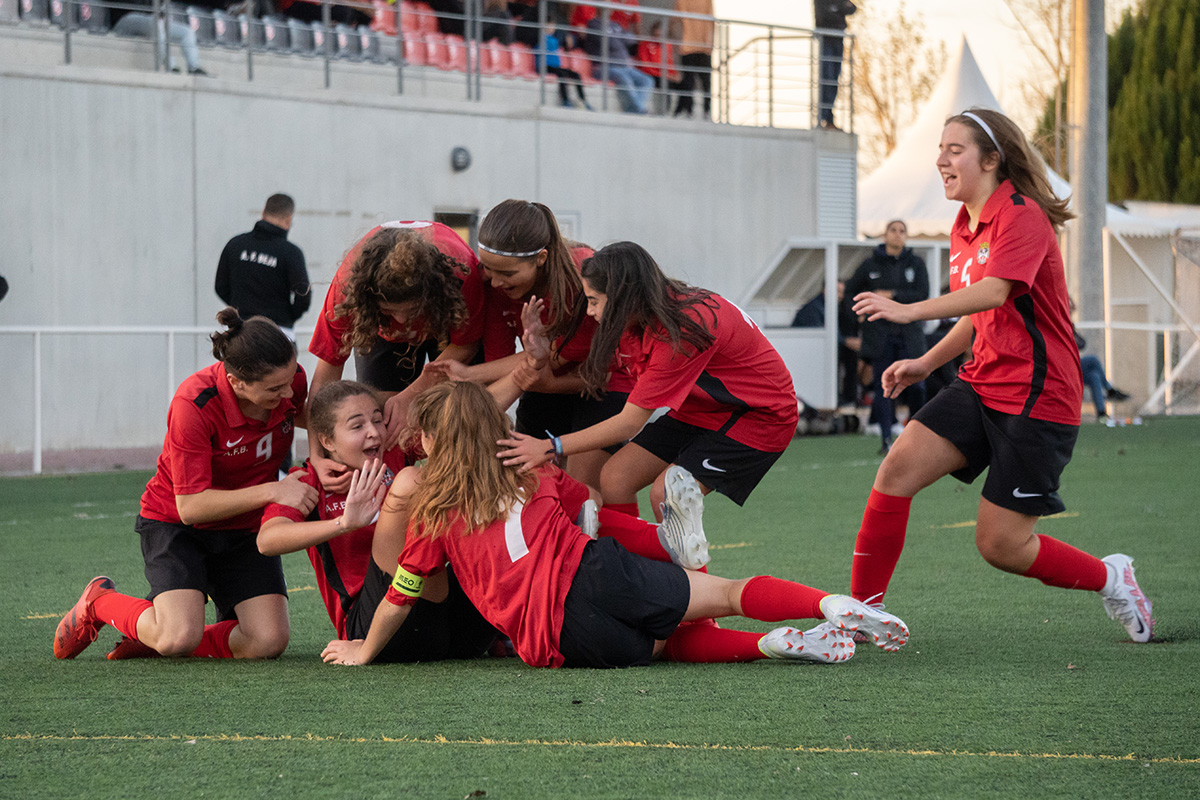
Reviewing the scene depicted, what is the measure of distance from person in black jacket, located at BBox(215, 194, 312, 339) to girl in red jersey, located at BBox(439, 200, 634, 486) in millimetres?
4400

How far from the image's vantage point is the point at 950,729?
2.92m

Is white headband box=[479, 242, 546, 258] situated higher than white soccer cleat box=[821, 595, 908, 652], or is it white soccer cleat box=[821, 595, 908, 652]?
white headband box=[479, 242, 546, 258]

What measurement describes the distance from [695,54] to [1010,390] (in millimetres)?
13102

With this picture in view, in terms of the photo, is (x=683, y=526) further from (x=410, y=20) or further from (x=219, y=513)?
(x=410, y=20)

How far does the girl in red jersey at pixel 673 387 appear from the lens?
3834 millimetres

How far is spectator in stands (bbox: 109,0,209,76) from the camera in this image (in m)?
12.1

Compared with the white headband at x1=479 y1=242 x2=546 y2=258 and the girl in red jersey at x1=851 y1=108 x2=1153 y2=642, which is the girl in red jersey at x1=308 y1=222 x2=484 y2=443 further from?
the girl in red jersey at x1=851 y1=108 x2=1153 y2=642

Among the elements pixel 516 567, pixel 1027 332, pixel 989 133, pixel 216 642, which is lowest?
pixel 216 642

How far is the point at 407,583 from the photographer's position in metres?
3.60

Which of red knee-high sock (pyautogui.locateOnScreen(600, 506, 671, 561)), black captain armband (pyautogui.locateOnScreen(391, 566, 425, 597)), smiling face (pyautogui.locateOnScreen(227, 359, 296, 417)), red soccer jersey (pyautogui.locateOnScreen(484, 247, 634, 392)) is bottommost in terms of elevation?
black captain armband (pyautogui.locateOnScreen(391, 566, 425, 597))

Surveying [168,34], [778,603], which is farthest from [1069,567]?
[168,34]

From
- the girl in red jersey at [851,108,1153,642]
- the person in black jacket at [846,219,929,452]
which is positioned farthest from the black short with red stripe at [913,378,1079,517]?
the person in black jacket at [846,219,929,452]

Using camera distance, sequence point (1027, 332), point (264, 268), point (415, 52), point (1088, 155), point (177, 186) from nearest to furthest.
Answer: point (1027, 332), point (264, 268), point (177, 186), point (415, 52), point (1088, 155)

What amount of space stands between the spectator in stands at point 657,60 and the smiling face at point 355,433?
1268cm
